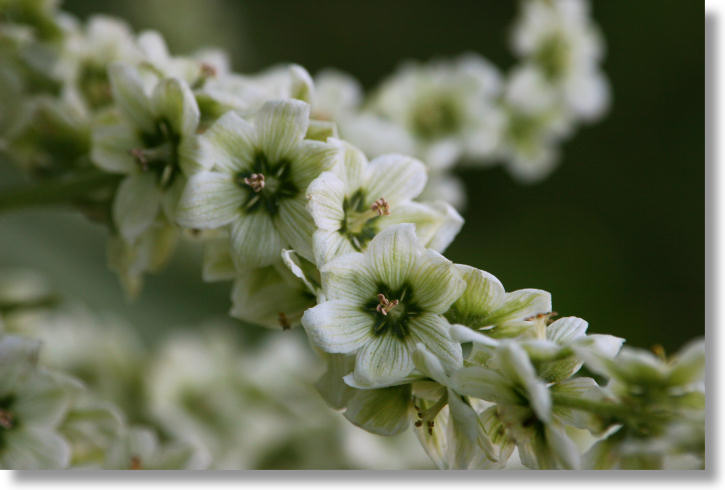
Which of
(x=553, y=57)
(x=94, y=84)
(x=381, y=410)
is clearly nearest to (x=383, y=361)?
(x=381, y=410)

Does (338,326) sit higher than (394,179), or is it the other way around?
(394,179)

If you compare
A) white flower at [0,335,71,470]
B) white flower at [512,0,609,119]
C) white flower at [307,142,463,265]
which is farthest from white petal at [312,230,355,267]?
white flower at [512,0,609,119]

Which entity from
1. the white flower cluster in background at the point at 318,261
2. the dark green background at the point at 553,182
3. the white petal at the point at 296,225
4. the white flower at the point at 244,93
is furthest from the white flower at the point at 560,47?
the white petal at the point at 296,225

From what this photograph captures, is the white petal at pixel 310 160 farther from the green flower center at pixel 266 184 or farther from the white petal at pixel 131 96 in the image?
the white petal at pixel 131 96

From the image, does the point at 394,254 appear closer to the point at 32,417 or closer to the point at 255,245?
the point at 255,245

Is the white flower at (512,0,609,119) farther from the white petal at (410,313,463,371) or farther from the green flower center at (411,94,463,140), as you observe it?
the white petal at (410,313,463,371)

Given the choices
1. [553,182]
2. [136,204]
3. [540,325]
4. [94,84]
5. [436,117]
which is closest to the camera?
[540,325]
